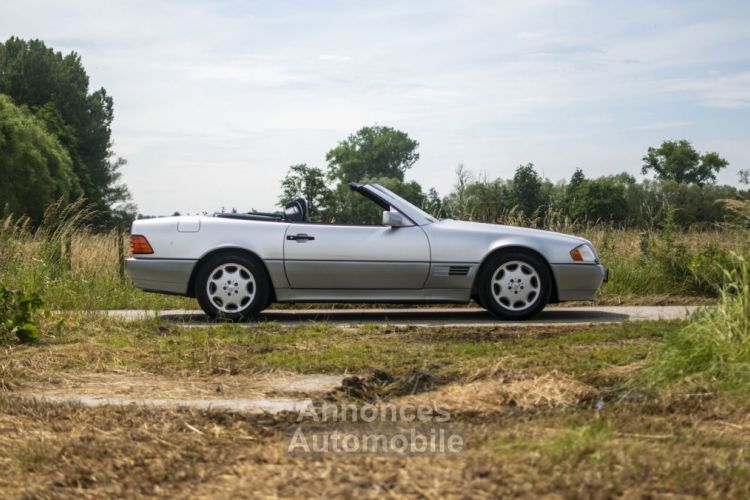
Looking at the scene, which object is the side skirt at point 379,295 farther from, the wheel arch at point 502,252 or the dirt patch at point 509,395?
the dirt patch at point 509,395

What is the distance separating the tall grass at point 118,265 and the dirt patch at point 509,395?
22.7 ft

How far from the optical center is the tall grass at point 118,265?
12742mm

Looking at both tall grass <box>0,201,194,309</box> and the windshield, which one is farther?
tall grass <box>0,201,194,309</box>

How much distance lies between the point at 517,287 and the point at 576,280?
0.62 metres

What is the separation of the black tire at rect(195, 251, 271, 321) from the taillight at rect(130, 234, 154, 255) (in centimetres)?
63

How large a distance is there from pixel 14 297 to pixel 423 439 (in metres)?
5.40

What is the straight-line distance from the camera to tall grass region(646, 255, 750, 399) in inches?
212

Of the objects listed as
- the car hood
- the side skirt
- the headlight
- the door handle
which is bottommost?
the side skirt

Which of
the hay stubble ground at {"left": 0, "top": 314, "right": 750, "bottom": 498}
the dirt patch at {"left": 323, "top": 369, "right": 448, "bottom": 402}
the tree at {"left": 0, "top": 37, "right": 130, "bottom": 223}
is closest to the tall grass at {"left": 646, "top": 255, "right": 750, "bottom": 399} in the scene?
the hay stubble ground at {"left": 0, "top": 314, "right": 750, "bottom": 498}

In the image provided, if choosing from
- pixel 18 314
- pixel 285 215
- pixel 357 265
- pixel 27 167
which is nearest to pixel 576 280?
pixel 357 265

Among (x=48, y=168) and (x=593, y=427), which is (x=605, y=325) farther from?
(x=48, y=168)

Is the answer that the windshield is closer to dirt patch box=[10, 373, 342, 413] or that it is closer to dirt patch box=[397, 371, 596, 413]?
dirt patch box=[10, 373, 342, 413]

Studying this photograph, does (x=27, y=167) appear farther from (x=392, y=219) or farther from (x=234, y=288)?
(x=392, y=219)

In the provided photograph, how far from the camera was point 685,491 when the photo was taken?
359cm
